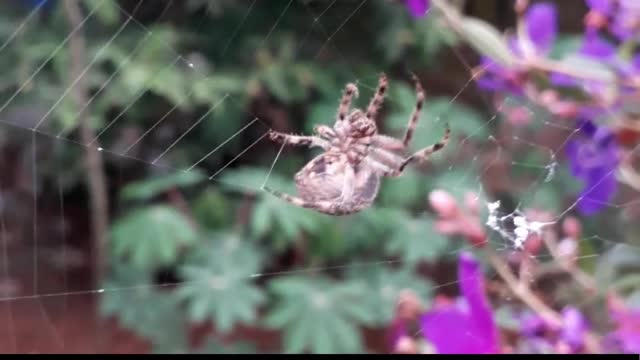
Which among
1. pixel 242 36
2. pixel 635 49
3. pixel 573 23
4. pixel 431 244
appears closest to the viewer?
pixel 635 49

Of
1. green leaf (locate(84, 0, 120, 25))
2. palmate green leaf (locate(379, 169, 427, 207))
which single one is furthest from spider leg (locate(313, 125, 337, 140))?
palmate green leaf (locate(379, 169, 427, 207))

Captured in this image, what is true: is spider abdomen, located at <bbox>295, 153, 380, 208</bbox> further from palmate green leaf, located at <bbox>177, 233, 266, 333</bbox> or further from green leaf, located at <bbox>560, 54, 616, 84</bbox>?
palmate green leaf, located at <bbox>177, 233, 266, 333</bbox>

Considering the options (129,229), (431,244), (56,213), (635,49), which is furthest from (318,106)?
(56,213)

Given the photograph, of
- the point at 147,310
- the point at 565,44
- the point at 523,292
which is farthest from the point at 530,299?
the point at 147,310

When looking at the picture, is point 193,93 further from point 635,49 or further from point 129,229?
point 635,49

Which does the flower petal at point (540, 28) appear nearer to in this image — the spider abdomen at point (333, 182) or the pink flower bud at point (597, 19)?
the pink flower bud at point (597, 19)
